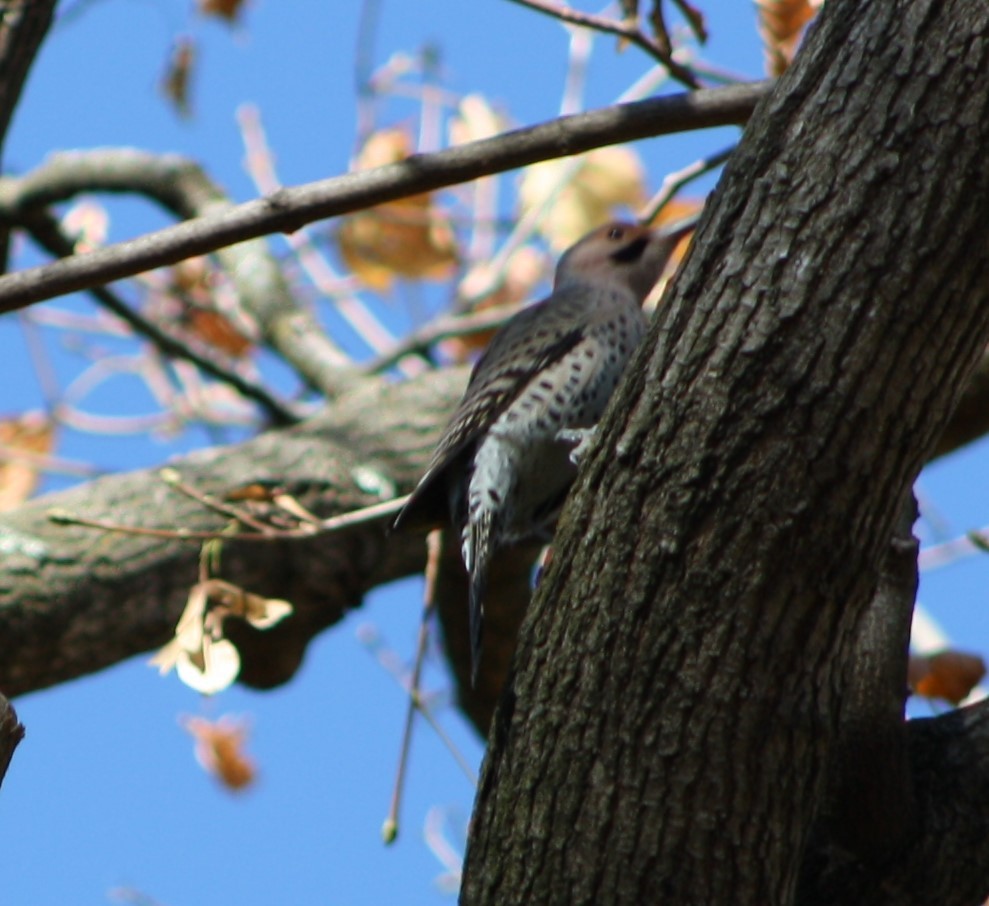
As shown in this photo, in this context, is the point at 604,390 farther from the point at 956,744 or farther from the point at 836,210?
the point at 836,210

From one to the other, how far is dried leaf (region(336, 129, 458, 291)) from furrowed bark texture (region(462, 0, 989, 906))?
15.5 feet

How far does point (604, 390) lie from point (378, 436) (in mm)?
1096

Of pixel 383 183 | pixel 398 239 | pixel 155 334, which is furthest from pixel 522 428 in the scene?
pixel 398 239

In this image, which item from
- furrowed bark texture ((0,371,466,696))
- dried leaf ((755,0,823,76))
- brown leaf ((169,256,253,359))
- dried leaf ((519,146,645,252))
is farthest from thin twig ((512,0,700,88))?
brown leaf ((169,256,253,359))

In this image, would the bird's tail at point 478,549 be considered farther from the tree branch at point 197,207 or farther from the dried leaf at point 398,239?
the dried leaf at point 398,239

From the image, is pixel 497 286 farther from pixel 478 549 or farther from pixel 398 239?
pixel 478 549

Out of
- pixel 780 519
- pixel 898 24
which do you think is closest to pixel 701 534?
pixel 780 519

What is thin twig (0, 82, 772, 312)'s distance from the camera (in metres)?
3.31

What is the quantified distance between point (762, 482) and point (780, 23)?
215cm

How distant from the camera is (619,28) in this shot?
13.0ft

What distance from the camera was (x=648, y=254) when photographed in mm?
5742

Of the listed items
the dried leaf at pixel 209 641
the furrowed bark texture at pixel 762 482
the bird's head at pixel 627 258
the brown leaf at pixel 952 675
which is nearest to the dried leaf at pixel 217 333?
the bird's head at pixel 627 258

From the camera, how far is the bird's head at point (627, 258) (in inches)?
225

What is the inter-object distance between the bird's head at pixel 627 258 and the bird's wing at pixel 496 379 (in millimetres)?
545
